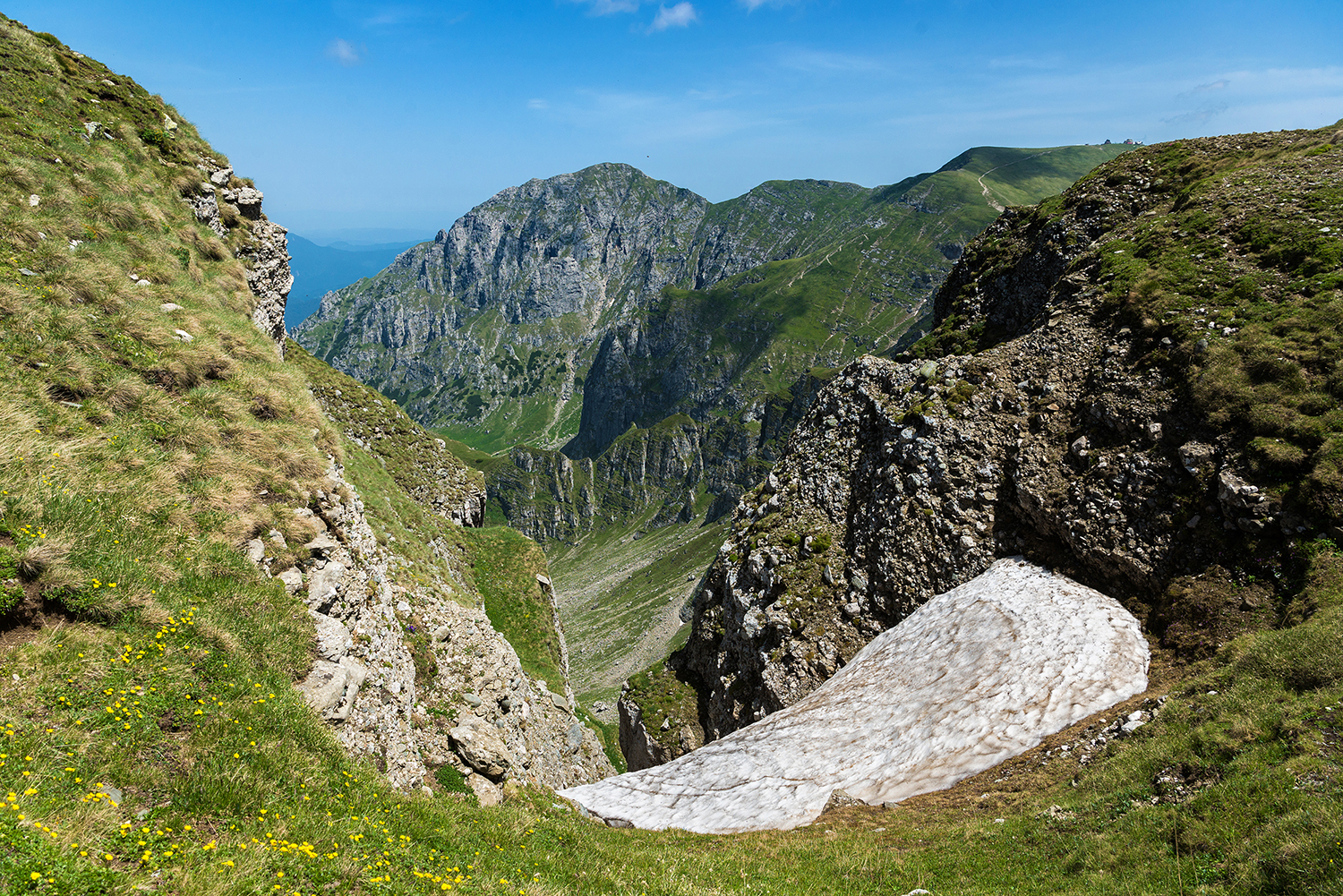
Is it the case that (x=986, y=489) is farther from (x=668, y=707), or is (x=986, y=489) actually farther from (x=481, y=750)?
(x=481, y=750)

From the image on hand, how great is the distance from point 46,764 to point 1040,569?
34.7m

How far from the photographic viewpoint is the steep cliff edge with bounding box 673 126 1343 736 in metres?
23.3

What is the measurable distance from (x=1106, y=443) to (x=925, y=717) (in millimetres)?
17462

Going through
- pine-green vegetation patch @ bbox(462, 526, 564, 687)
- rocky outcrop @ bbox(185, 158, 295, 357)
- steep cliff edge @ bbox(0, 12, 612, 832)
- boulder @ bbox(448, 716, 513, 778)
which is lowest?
pine-green vegetation patch @ bbox(462, 526, 564, 687)

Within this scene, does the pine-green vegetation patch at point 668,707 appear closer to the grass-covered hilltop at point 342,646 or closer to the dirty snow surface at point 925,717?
the grass-covered hilltop at point 342,646

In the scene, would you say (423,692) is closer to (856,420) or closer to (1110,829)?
(1110,829)

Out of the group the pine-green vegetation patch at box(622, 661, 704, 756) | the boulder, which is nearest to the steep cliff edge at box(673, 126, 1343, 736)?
the pine-green vegetation patch at box(622, 661, 704, 756)

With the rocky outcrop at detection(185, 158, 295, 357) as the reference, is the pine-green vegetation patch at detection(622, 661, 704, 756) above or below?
below

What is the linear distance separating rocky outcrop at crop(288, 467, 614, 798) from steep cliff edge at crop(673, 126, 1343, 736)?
17704 mm

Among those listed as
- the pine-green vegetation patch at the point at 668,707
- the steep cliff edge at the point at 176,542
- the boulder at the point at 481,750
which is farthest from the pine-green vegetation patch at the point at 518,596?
the boulder at the point at 481,750

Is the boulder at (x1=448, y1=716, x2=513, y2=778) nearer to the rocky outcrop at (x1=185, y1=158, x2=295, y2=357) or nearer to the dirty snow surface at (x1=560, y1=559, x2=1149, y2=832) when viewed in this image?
the dirty snow surface at (x1=560, y1=559, x2=1149, y2=832)

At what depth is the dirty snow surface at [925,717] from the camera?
21.6 metres

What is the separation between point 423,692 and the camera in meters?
20.7

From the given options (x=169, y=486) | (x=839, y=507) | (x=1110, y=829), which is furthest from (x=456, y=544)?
(x=1110, y=829)
